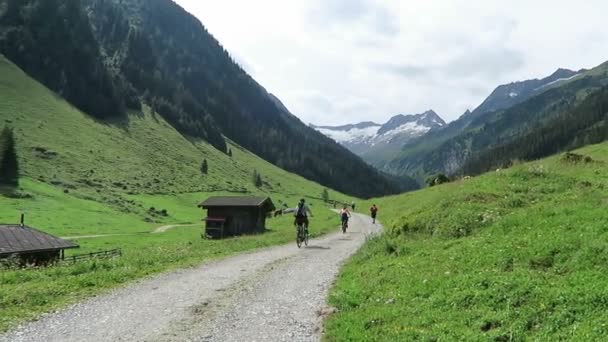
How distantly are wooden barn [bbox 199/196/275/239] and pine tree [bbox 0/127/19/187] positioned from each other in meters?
49.3

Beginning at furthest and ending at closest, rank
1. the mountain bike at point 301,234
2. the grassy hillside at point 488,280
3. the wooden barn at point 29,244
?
the wooden barn at point 29,244 → the mountain bike at point 301,234 → the grassy hillside at point 488,280

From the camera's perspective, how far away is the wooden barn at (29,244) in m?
49.1

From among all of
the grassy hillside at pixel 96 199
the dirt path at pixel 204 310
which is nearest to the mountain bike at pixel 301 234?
the grassy hillside at pixel 96 199

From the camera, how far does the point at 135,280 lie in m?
Result: 21.4

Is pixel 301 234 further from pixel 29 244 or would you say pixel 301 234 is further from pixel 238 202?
pixel 238 202

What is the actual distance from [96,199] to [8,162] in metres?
20.3

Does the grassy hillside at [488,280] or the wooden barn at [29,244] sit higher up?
the grassy hillside at [488,280]

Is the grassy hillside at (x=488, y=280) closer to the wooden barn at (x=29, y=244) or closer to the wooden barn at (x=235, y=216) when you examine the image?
the wooden barn at (x=29, y=244)

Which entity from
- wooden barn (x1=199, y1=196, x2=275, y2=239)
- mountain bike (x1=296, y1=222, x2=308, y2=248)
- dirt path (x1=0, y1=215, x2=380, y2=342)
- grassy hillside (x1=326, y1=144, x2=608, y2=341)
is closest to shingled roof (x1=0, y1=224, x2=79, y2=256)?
mountain bike (x1=296, y1=222, x2=308, y2=248)

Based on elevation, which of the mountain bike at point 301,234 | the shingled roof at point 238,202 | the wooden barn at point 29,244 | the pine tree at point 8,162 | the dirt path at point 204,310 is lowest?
the wooden barn at point 29,244

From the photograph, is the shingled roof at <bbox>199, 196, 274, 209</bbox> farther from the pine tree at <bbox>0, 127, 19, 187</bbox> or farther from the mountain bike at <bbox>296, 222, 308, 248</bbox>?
the pine tree at <bbox>0, 127, 19, 187</bbox>

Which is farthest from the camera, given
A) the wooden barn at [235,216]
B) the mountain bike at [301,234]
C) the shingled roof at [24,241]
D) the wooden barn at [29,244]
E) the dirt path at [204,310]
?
the wooden barn at [235,216]

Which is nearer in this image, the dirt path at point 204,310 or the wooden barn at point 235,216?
the dirt path at point 204,310

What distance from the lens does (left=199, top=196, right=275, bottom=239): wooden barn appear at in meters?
84.3
